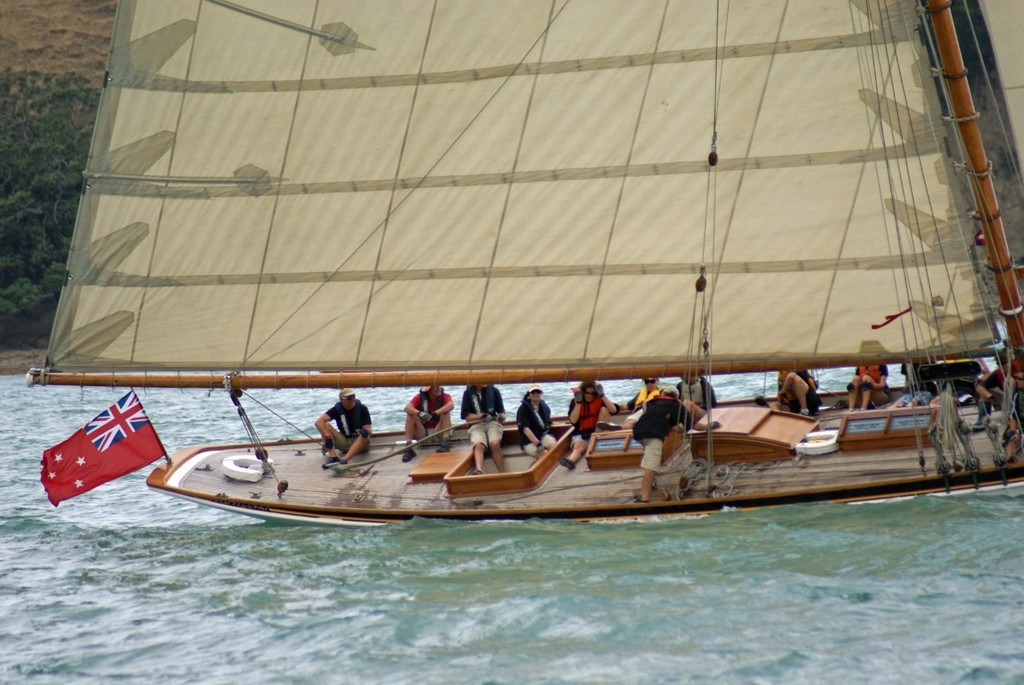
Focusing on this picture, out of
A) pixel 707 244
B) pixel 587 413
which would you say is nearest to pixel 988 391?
pixel 707 244

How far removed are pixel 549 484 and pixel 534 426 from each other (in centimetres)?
146

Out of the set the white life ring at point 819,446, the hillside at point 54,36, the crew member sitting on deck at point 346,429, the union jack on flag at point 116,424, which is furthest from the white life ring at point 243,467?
the hillside at point 54,36

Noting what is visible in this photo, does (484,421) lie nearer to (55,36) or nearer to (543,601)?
(543,601)

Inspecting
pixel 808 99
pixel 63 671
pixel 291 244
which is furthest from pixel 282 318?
pixel 808 99

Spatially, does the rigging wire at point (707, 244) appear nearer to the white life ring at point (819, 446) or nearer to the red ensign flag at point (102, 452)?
the white life ring at point (819, 446)

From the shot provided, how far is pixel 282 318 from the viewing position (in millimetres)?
14250

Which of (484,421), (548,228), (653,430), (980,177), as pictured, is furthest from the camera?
(484,421)

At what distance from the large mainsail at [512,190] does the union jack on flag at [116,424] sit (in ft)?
1.99

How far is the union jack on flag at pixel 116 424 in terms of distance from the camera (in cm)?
1451

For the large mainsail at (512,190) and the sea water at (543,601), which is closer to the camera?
the sea water at (543,601)

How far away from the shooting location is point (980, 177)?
12.6 metres

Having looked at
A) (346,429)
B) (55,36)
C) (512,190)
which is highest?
(55,36)

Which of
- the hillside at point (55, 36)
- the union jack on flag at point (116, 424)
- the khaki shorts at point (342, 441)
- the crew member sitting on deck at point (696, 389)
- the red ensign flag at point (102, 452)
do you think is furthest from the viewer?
the hillside at point (55, 36)

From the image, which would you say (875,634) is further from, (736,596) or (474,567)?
(474,567)
